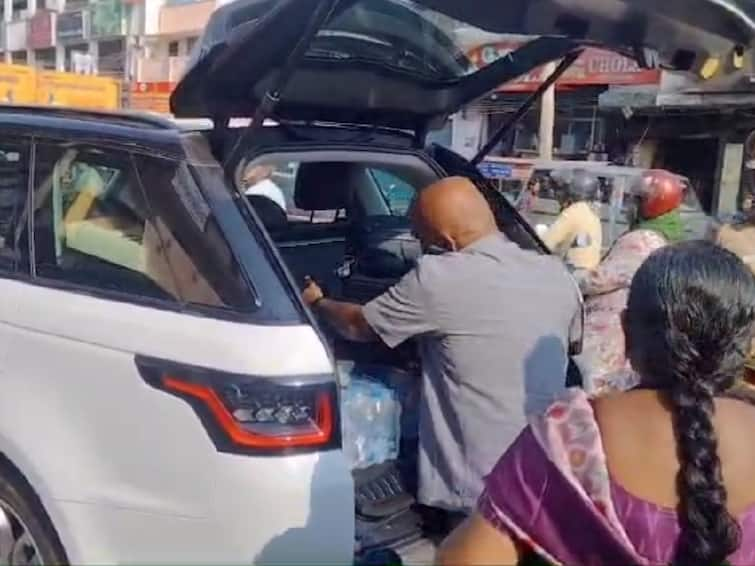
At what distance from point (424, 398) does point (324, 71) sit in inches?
44.4

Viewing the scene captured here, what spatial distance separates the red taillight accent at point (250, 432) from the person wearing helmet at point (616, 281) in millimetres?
1774

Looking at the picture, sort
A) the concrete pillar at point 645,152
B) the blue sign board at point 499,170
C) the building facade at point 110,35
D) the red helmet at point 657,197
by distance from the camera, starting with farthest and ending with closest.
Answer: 1. the building facade at point 110,35
2. the concrete pillar at point 645,152
3. the blue sign board at point 499,170
4. the red helmet at point 657,197

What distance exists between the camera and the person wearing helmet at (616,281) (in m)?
4.20

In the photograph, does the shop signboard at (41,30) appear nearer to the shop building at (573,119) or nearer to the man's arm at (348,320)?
the shop building at (573,119)

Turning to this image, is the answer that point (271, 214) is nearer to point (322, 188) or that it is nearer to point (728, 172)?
point (322, 188)

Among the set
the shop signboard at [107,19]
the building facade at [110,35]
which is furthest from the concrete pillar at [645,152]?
the shop signboard at [107,19]

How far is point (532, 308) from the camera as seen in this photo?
9.50 ft

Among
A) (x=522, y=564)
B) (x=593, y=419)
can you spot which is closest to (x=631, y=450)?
(x=593, y=419)

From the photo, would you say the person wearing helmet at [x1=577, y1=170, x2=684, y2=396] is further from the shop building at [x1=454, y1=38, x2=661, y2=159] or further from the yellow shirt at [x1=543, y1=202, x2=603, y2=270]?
the shop building at [x1=454, y1=38, x2=661, y2=159]

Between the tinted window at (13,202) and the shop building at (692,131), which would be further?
the shop building at (692,131)

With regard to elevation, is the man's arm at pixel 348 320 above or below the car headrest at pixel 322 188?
below

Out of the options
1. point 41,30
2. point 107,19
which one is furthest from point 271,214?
point 41,30

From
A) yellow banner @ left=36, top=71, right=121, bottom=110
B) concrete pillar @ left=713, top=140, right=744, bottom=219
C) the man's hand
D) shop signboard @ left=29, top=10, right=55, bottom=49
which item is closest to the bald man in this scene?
the man's hand

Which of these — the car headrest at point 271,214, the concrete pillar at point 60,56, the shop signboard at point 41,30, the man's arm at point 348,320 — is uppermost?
the shop signboard at point 41,30
